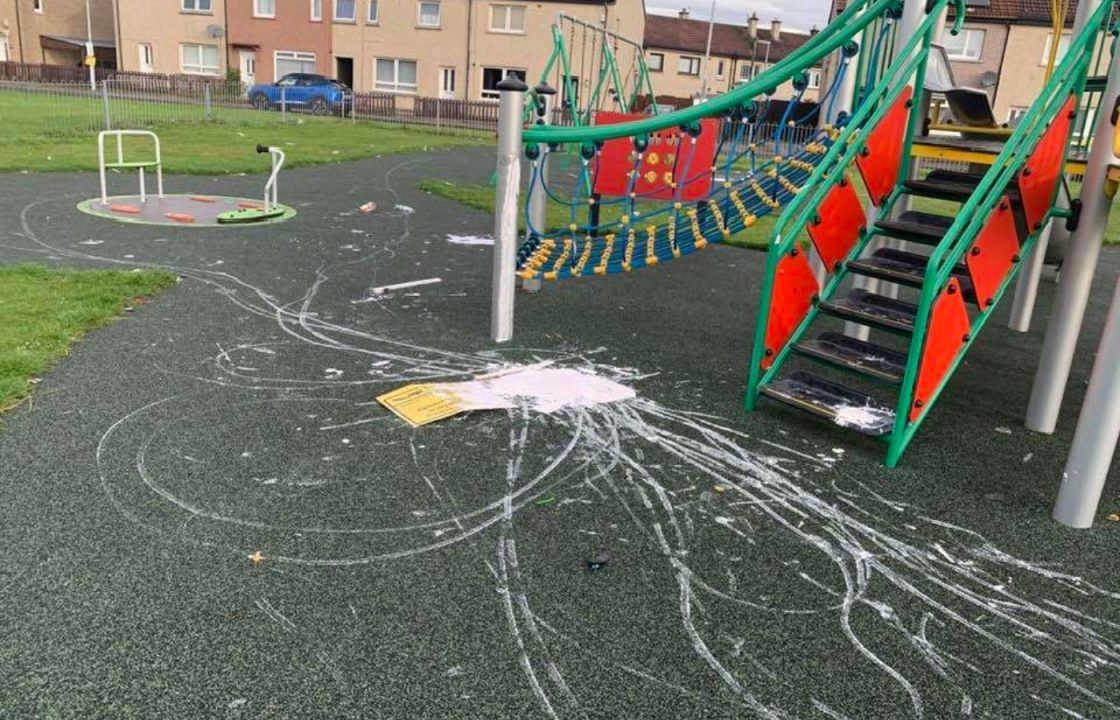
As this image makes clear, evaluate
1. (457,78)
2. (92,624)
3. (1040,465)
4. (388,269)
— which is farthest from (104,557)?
(457,78)

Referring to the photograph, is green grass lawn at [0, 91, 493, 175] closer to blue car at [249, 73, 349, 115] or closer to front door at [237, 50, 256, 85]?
blue car at [249, 73, 349, 115]

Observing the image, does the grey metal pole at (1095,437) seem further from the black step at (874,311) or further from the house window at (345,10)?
the house window at (345,10)

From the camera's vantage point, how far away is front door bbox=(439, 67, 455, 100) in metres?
35.3

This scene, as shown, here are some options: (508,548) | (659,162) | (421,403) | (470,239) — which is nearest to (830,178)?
(421,403)

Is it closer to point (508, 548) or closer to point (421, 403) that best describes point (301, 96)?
point (421, 403)

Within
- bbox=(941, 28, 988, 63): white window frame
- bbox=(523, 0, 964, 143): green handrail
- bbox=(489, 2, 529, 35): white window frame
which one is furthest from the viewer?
bbox=(941, 28, 988, 63): white window frame

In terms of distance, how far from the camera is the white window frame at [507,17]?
34.1 metres

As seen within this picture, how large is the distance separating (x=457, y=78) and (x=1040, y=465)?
34.1 m

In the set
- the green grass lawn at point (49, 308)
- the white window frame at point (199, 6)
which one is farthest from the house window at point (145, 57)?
the green grass lawn at point (49, 308)

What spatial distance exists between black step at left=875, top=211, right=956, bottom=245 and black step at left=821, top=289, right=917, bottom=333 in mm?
357

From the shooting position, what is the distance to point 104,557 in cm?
285

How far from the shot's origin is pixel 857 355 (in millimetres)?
4320

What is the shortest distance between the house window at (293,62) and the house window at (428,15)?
198 inches

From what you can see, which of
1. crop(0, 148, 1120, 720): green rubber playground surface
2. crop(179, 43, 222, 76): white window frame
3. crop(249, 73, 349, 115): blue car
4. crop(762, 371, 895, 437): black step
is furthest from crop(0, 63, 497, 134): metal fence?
crop(762, 371, 895, 437): black step
